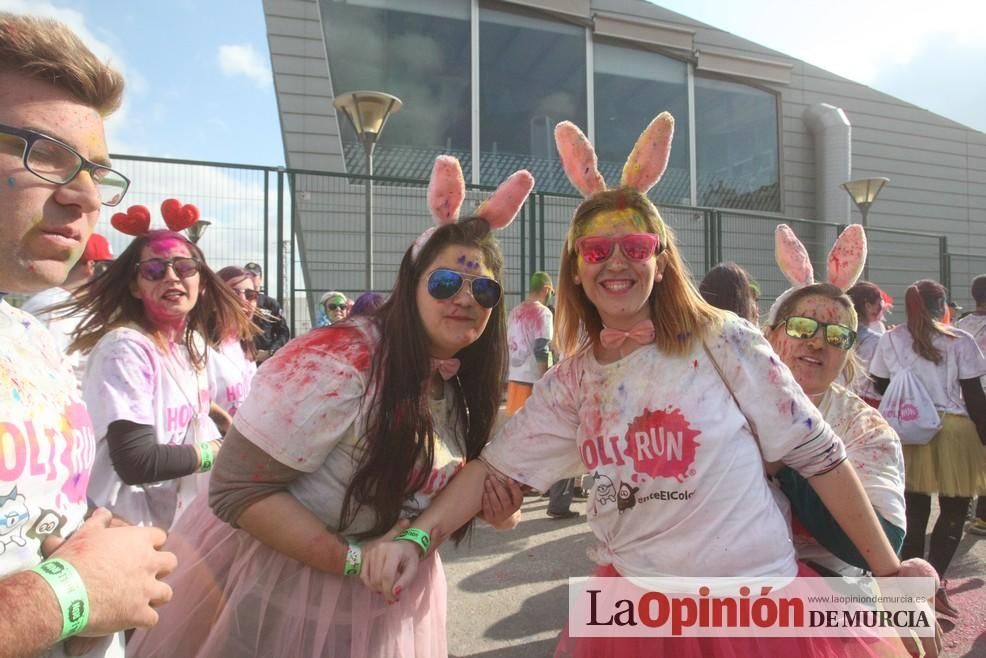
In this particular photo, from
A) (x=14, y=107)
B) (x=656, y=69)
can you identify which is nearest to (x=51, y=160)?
(x=14, y=107)

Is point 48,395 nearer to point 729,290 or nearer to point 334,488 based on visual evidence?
point 334,488

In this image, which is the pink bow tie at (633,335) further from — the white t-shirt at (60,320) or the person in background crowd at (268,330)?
the person in background crowd at (268,330)

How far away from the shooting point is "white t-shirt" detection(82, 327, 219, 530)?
7.88ft

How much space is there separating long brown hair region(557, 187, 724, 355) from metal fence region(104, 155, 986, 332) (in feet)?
12.6

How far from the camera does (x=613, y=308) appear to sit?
5.84 ft

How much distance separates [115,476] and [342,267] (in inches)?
239

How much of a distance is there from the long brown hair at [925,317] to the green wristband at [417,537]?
394 centimetres

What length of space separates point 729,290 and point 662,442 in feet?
6.57

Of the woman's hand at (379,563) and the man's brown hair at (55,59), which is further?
the woman's hand at (379,563)

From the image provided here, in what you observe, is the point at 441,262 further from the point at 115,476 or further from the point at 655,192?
the point at 655,192

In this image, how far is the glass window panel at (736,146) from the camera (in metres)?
15.1

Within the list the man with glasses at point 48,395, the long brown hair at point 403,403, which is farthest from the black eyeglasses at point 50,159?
the long brown hair at point 403,403

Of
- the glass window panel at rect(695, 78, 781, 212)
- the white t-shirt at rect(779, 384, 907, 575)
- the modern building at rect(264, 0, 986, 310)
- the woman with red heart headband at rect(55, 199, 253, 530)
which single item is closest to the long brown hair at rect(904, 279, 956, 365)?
the white t-shirt at rect(779, 384, 907, 575)

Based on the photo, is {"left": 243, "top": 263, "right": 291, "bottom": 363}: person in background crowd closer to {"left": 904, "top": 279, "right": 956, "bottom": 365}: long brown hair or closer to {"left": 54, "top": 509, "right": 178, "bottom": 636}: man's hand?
{"left": 54, "top": 509, "right": 178, "bottom": 636}: man's hand
